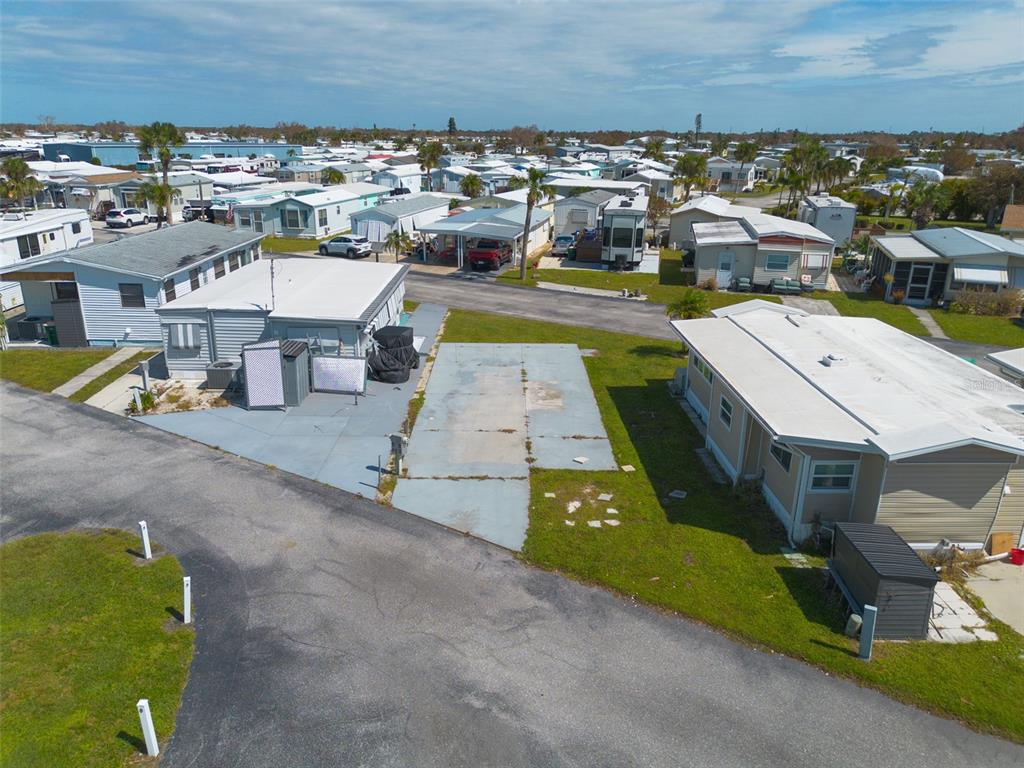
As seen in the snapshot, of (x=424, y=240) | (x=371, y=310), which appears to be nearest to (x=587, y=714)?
(x=371, y=310)

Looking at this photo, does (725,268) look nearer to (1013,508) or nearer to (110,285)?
(1013,508)

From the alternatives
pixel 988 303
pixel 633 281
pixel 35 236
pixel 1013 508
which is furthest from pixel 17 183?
pixel 988 303

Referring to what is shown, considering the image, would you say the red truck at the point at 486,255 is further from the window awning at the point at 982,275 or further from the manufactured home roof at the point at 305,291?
the window awning at the point at 982,275

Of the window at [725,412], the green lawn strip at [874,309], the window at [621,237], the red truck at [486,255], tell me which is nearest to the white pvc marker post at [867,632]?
the window at [725,412]

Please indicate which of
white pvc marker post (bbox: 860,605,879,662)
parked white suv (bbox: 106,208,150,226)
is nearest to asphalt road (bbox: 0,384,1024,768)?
white pvc marker post (bbox: 860,605,879,662)

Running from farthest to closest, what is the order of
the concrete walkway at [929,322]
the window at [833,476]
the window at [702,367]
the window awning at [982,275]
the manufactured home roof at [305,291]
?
the window awning at [982,275] → the concrete walkway at [929,322] → the manufactured home roof at [305,291] → the window at [702,367] → the window at [833,476]

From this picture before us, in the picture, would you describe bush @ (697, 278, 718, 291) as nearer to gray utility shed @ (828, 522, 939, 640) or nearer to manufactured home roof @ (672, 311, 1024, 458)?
manufactured home roof @ (672, 311, 1024, 458)
